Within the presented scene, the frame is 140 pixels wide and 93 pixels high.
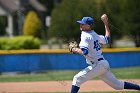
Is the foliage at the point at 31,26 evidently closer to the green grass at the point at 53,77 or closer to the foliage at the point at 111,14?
the foliage at the point at 111,14

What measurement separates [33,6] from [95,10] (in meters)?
35.7

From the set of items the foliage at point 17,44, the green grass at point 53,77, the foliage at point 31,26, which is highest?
the foliage at point 31,26

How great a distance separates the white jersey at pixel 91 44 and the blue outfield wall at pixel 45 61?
11822 mm

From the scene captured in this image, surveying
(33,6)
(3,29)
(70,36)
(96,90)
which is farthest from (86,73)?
(33,6)

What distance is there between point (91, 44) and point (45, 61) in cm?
1261

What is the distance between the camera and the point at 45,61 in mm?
22219

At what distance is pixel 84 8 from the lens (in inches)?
1414

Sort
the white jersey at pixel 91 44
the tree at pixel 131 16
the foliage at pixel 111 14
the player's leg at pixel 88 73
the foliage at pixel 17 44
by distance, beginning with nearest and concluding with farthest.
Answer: the white jersey at pixel 91 44 < the player's leg at pixel 88 73 < the foliage at pixel 17 44 < the foliage at pixel 111 14 < the tree at pixel 131 16

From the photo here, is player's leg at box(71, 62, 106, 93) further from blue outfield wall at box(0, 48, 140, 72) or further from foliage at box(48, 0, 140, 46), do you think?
foliage at box(48, 0, 140, 46)

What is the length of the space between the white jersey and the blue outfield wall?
1182 cm

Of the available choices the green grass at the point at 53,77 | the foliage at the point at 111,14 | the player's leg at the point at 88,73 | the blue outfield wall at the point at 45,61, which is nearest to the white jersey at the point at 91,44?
the player's leg at the point at 88,73

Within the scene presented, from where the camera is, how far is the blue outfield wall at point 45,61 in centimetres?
2197

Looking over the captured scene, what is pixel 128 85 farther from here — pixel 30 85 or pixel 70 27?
pixel 70 27

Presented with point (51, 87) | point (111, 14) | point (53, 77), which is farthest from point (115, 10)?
point (51, 87)
